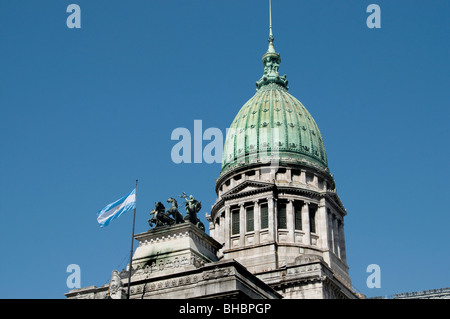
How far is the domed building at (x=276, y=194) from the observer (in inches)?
3430

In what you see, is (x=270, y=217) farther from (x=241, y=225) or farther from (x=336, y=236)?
(x=336, y=236)

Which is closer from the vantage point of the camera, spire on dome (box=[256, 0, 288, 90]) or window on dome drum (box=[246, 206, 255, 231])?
window on dome drum (box=[246, 206, 255, 231])

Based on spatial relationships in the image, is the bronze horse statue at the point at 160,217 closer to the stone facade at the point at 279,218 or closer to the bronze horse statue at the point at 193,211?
the bronze horse statue at the point at 193,211

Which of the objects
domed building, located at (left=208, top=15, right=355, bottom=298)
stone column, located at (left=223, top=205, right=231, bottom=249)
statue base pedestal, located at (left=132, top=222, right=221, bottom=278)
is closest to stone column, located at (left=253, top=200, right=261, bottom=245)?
domed building, located at (left=208, top=15, right=355, bottom=298)

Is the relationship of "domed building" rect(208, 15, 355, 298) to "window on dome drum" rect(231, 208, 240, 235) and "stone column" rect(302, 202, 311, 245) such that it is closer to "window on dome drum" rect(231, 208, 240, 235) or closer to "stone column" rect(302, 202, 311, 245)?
"window on dome drum" rect(231, 208, 240, 235)

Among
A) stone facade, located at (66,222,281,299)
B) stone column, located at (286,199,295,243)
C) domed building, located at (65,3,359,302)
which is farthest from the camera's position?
stone column, located at (286,199,295,243)

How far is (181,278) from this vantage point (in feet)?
197

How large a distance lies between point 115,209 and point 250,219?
32.8 meters

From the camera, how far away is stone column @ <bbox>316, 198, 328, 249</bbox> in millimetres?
88562

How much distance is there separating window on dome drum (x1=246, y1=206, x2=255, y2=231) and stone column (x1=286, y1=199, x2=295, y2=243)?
4.57 meters

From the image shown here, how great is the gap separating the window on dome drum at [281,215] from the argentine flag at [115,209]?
3318cm

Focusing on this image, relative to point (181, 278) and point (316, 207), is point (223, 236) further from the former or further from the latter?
point (181, 278)

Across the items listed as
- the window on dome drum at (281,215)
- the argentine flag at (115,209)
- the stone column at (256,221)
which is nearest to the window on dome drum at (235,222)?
the stone column at (256,221)

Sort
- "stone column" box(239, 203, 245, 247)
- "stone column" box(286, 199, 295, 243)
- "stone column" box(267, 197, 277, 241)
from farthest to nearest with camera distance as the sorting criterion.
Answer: "stone column" box(239, 203, 245, 247) < "stone column" box(286, 199, 295, 243) < "stone column" box(267, 197, 277, 241)
